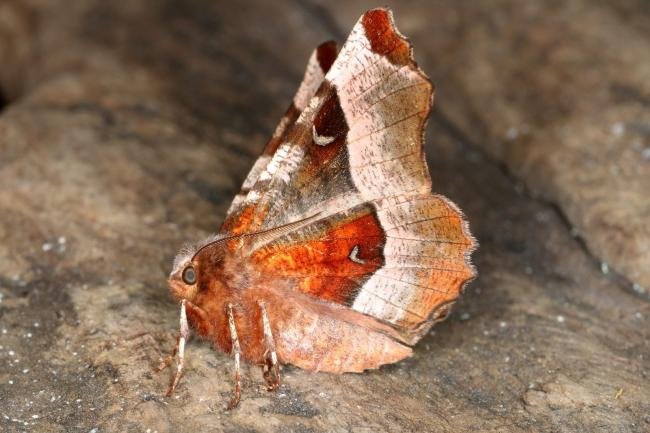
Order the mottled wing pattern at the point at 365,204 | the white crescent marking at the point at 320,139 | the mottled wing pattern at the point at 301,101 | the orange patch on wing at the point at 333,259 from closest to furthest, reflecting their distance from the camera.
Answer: the mottled wing pattern at the point at 365,204, the white crescent marking at the point at 320,139, the orange patch on wing at the point at 333,259, the mottled wing pattern at the point at 301,101

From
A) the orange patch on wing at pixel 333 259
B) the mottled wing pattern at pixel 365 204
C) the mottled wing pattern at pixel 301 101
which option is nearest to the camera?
the mottled wing pattern at pixel 365 204

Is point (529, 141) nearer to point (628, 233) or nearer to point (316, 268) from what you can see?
point (628, 233)

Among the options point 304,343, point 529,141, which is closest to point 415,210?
point 304,343

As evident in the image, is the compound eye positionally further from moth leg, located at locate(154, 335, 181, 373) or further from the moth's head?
moth leg, located at locate(154, 335, 181, 373)

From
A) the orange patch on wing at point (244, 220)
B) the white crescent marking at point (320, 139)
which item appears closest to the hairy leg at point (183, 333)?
the orange patch on wing at point (244, 220)

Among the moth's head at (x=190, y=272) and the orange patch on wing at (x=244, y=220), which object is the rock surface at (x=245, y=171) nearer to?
the moth's head at (x=190, y=272)

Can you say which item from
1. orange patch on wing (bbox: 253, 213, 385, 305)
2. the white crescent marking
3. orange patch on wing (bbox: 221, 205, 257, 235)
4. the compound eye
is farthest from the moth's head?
the white crescent marking

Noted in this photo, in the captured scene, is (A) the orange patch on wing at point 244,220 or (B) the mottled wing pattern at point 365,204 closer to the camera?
(B) the mottled wing pattern at point 365,204
